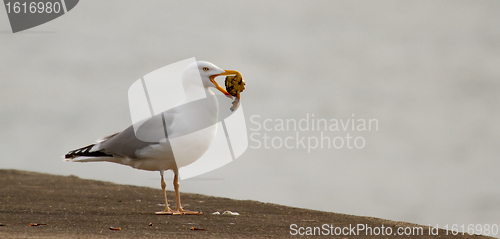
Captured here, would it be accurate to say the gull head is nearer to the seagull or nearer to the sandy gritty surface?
the seagull

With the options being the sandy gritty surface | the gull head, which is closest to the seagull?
the gull head

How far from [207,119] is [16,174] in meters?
4.85

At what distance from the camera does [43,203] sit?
6.30 meters

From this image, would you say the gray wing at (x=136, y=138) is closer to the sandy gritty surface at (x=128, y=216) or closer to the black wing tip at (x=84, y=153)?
the black wing tip at (x=84, y=153)

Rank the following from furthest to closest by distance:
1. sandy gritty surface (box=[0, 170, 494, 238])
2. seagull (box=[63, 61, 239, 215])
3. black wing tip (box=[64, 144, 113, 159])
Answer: black wing tip (box=[64, 144, 113, 159]) < seagull (box=[63, 61, 239, 215]) < sandy gritty surface (box=[0, 170, 494, 238])

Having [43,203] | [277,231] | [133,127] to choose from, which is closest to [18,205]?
[43,203]

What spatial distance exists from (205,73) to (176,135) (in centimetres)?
73

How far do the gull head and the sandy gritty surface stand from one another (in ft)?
4.42

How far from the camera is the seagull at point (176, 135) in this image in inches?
228

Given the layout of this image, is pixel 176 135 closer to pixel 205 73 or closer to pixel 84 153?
pixel 205 73

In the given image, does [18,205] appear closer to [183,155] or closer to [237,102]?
[183,155]

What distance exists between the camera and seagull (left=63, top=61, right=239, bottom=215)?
5.79 metres

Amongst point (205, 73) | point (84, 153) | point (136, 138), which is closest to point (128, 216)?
point (136, 138)

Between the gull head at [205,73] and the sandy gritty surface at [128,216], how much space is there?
53.1 inches
